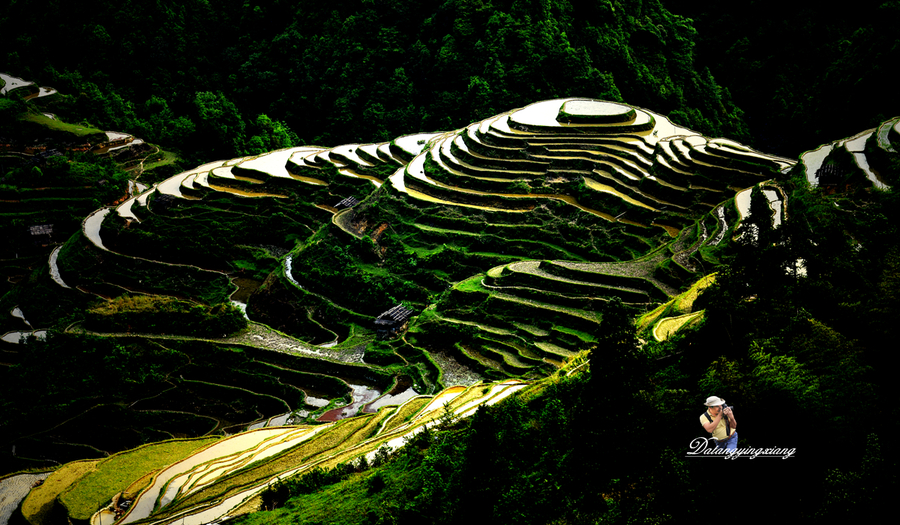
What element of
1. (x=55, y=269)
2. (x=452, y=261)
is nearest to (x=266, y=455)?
(x=452, y=261)

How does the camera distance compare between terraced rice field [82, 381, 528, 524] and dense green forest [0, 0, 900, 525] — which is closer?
dense green forest [0, 0, 900, 525]

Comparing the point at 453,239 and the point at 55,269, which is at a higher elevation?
the point at 55,269

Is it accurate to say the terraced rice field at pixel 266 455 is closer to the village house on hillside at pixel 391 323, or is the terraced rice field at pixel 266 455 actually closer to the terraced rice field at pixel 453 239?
the terraced rice field at pixel 453 239

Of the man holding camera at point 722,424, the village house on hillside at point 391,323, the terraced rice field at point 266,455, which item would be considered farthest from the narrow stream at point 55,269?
the man holding camera at point 722,424

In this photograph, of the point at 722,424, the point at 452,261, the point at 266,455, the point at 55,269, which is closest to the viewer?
the point at 722,424

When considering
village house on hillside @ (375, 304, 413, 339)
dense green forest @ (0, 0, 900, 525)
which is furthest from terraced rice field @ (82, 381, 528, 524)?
village house on hillside @ (375, 304, 413, 339)

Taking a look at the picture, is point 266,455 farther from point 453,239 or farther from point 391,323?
point 453,239

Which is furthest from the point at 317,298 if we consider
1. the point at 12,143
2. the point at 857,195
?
the point at 12,143

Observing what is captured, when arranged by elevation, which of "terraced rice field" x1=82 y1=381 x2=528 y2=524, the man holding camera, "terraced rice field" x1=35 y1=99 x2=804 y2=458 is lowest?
"terraced rice field" x1=82 y1=381 x2=528 y2=524

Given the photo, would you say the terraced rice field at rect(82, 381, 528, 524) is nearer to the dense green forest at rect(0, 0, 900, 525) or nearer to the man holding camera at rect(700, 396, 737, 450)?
the dense green forest at rect(0, 0, 900, 525)
